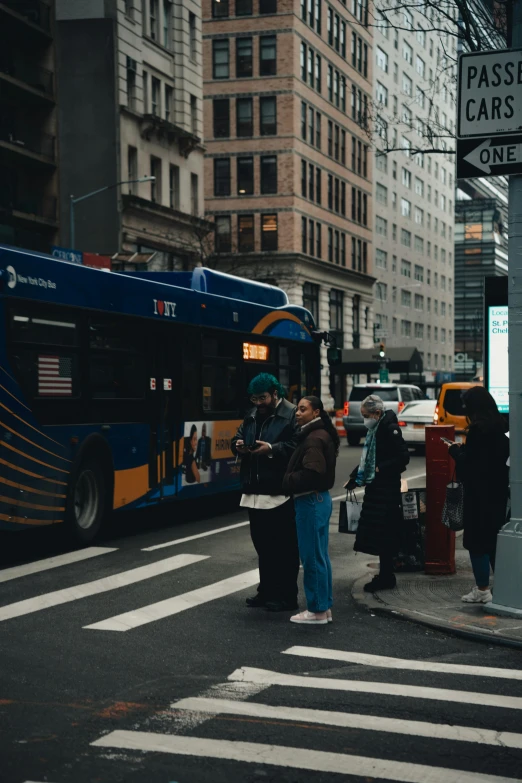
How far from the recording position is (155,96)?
47469 mm

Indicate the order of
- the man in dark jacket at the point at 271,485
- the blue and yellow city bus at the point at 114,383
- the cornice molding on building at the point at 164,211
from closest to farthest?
the man in dark jacket at the point at 271,485 < the blue and yellow city bus at the point at 114,383 < the cornice molding on building at the point at 164,211

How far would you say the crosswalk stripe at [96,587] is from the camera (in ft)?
28.1

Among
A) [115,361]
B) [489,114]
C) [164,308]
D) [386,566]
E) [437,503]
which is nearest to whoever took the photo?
[489,114]

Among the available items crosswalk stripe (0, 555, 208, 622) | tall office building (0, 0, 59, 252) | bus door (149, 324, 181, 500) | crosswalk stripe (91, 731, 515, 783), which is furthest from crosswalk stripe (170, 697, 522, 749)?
tall office building (0, 0, 59, 252)

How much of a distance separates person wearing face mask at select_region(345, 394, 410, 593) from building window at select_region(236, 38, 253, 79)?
185ft

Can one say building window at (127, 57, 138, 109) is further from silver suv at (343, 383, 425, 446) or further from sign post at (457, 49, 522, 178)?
sign post at (457, 49, 522, 178)

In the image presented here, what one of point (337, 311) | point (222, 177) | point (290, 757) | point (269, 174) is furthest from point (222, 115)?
point (290, 757)

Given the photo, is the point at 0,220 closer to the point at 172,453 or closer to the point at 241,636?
the point at 172,453

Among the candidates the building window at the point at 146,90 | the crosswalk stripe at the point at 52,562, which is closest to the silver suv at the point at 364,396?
the crosswalk stripe at the point at 52,562

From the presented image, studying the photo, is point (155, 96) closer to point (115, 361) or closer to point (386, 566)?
point (115, 361)

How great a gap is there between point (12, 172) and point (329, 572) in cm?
3800

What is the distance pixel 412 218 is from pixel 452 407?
68825mm

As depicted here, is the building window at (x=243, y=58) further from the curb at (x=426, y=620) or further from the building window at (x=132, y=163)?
the curb at (x=426, y=620)

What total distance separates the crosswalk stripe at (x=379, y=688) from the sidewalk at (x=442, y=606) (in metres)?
1.35
